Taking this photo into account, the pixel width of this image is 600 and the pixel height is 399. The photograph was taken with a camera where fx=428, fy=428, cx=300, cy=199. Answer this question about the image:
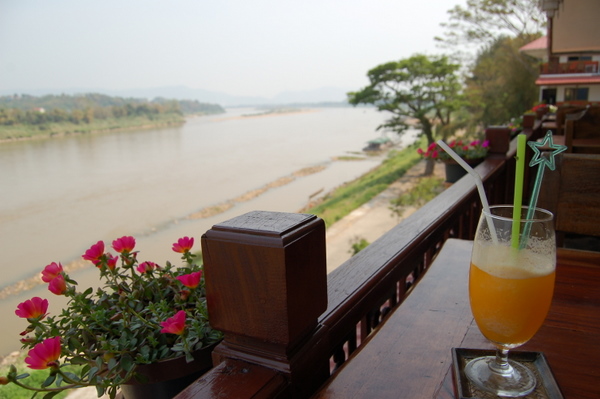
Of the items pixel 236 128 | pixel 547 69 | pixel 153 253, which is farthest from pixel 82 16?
pixel 547 69

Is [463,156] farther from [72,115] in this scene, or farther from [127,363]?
[72,115]

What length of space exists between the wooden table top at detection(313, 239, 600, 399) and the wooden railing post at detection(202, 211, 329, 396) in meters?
0.09

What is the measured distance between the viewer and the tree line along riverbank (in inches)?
782

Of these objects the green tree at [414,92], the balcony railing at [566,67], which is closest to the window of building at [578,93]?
the balcony railing at [566,67]

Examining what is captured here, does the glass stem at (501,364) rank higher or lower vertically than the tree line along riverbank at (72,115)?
lower

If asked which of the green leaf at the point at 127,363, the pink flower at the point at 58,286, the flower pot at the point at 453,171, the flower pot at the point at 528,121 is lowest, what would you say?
the flower pot at the point at 453,171

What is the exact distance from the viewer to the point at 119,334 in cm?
85

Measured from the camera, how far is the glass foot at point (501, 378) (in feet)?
1.57

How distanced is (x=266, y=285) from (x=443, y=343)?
1.02 feet

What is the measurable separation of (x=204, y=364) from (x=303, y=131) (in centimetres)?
4973

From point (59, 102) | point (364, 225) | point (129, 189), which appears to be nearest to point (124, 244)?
point (364, 225)

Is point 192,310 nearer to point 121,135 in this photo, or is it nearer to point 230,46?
point 121,135

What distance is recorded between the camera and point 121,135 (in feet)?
119

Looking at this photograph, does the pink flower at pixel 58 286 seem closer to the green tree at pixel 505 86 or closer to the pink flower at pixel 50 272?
the pink flower at pixel 50 272
